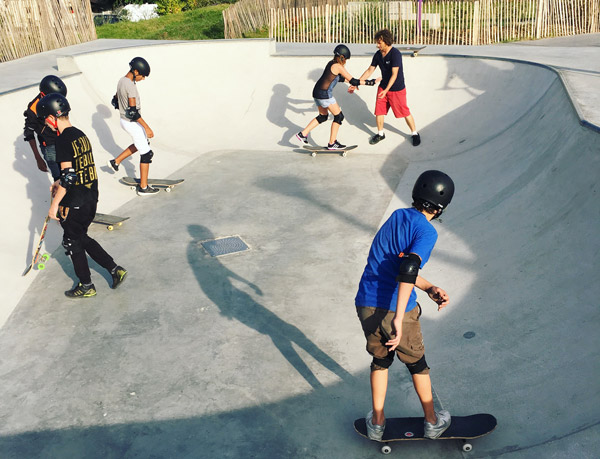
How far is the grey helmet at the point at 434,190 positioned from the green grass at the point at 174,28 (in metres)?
22.1

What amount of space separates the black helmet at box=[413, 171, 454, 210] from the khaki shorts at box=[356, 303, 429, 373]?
0.73 metres

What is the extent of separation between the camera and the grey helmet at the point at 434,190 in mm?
3318

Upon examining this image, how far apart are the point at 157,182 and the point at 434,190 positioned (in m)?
6.87

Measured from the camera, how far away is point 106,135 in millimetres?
10688

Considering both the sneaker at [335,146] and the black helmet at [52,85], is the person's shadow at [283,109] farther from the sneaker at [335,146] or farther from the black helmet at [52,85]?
the black helmet at [52,85]

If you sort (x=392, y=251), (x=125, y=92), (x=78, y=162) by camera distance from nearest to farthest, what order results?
1. (x=392, y=251)
2. (x=78, y=162)
3. (x=125, y=92)

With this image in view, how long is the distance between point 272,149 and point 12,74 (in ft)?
19.5

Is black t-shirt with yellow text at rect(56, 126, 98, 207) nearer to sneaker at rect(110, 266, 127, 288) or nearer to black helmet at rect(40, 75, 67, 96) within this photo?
sneaker at rect(110, 266, 127, 288)

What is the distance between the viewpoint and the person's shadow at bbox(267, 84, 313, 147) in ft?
41.0

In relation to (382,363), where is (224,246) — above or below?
below

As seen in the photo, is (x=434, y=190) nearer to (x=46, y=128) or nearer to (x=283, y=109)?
(x=46, y=128)

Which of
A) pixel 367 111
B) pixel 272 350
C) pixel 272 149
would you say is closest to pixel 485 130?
pixel 367 111

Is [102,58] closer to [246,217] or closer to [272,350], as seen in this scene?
[246,217]

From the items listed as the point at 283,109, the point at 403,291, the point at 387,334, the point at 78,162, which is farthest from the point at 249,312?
the point at 283,109
